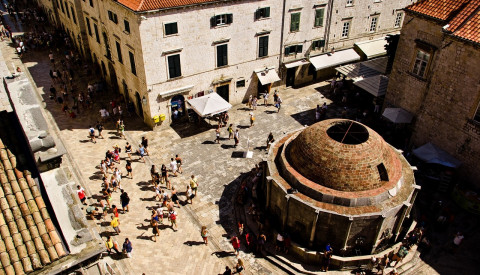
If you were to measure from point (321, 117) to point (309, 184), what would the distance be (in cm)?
1444

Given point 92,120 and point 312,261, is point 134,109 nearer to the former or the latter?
point 92,120

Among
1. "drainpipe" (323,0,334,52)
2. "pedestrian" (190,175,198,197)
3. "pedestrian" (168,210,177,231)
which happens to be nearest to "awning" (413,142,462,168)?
Result: "pedestrian" (190,175,198,197)

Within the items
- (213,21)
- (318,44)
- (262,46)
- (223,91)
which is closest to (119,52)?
(213,21)

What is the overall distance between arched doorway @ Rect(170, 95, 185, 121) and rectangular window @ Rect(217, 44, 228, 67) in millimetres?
4598

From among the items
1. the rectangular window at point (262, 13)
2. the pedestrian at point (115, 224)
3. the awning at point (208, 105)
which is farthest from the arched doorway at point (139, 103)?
Answer: the pedestrian at point (115, 224)

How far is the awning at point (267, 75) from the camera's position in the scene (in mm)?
35812

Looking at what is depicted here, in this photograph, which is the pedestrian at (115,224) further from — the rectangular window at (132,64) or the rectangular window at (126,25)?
the rectangular window at (126,25)

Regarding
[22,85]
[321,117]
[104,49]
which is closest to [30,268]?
[22,85]

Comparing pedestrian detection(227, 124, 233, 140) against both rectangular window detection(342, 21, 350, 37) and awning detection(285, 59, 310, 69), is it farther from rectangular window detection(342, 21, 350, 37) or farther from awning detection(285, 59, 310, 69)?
rectangular window detection(342, 21, 350, 37)

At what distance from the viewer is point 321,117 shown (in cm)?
3378

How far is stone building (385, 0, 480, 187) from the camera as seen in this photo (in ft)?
77.7

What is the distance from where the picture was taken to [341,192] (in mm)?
20078

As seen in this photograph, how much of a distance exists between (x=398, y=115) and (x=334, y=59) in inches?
511

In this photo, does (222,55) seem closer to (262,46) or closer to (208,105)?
(262,46)
